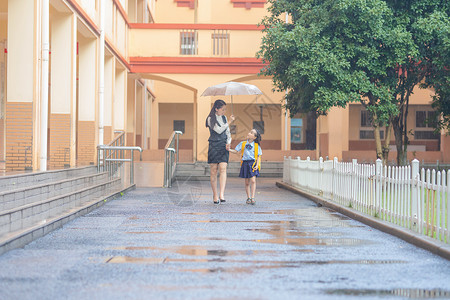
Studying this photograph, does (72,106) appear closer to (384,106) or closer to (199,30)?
(384,106)

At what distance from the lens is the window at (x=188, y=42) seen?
23031mm

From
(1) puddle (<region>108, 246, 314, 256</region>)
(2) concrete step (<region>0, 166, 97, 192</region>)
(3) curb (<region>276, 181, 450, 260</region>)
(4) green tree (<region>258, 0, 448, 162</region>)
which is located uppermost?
(4) green tree (<region>258, 0, 448, 162</region>)

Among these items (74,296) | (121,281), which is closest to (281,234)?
(121,281)

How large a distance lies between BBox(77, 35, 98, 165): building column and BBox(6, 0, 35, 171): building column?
16.6 feet

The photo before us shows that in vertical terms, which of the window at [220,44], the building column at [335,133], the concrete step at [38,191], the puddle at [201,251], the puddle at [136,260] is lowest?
the puddle at [136,260]

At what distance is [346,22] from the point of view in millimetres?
15016

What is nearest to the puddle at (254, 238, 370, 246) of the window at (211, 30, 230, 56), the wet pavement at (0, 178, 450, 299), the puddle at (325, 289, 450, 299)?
the wet pavement at (0, 178, 450, 299)

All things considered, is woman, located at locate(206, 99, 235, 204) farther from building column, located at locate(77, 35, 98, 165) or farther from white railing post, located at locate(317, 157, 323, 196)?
building column, located at locate(77, 35, 98, 165)

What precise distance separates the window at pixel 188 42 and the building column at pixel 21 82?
39.1ft

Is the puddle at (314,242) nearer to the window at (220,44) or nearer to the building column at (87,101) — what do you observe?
the building column at (87,101)

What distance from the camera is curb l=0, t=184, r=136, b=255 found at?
238 inches

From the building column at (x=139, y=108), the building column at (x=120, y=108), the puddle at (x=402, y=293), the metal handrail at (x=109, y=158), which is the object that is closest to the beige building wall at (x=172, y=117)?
the building column at (x=139, y=108)

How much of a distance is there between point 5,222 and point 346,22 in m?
10.6

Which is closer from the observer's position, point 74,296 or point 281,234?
point 74,296
